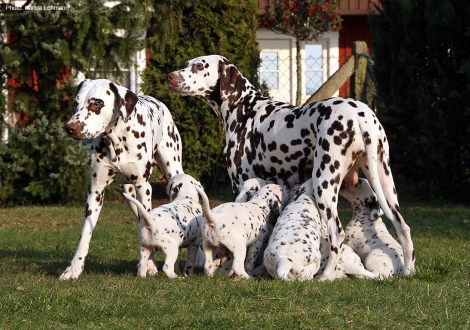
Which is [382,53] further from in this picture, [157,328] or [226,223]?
[157,328]

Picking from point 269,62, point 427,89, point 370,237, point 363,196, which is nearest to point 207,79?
point 363,196

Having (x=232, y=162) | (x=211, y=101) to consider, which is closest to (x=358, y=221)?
(x=232, y=162)

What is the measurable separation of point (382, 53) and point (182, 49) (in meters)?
3.61

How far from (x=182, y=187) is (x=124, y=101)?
44.0 inches

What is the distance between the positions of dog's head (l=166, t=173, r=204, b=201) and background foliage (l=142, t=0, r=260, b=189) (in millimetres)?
6407

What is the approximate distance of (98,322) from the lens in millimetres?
5445

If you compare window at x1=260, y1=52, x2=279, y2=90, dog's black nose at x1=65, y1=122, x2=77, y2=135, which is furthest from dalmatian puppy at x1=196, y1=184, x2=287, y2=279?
window at x1=260, y1=52, x2=279, y2=90

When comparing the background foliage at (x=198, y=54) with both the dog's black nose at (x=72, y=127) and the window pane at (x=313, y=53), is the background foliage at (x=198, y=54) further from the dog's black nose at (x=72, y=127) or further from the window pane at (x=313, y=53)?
the window pane at (x=313, y=53)

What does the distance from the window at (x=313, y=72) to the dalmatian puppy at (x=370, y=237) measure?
14.1m

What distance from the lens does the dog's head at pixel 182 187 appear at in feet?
26.3

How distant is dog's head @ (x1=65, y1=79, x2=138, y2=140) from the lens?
7.30 meters

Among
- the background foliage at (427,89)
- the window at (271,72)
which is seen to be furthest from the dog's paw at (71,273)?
the window at (271,72)

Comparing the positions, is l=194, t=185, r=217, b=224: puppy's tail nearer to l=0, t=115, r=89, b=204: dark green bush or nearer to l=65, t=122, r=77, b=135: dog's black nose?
l=65, t=122, r=77, b=135: dog's black nose

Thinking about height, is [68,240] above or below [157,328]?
below
